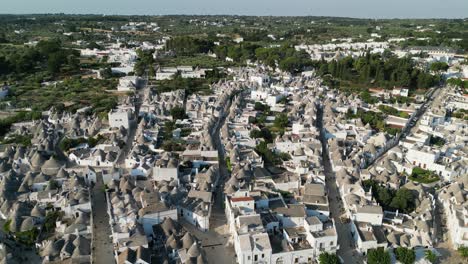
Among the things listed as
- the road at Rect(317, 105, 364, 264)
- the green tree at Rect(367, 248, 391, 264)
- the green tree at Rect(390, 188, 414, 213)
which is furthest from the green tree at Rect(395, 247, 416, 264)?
the green tree at Rect(390, 188, 414, 213)

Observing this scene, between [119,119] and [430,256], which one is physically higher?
[119,119]

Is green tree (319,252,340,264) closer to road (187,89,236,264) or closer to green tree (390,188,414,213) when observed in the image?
road (187,89,236,264)

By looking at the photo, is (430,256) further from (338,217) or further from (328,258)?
(338,217)

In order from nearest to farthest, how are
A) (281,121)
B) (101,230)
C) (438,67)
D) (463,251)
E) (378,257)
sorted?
(378,257) → (463,251) → (101,230) → (281,121) → (438,67)

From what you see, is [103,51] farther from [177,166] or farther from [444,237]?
[444,237]

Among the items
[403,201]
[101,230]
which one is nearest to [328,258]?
[403,201]

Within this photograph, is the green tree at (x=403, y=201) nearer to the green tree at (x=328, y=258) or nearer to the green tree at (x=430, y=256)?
the green tree at (x=430, y=256)
